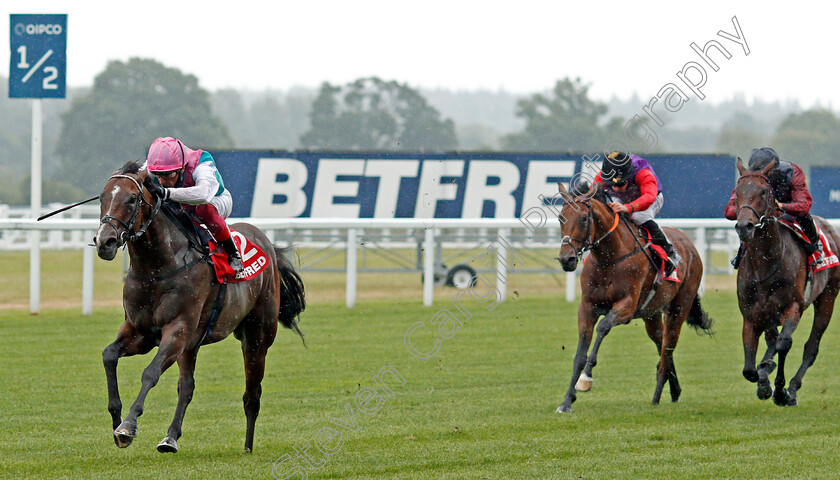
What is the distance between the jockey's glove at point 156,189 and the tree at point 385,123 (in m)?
23.7

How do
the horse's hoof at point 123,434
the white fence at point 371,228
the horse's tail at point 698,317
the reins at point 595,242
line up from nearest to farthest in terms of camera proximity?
the horse's hoof at point 123,434
the reins at point 595,242
the horse's tail at point 698,317
the white fence at point 371,228

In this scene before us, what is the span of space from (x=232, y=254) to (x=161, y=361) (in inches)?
32.4

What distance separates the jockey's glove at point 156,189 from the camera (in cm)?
462

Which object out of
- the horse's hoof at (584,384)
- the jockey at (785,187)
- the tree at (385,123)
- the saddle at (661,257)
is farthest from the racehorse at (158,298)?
the tree at (385,123)

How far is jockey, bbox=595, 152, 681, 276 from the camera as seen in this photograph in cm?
691

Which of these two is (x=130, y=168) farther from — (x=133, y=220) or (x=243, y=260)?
(x=243, y=260)

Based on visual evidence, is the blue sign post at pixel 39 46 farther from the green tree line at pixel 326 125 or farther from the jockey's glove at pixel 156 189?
the green tree line at pixel 326 125

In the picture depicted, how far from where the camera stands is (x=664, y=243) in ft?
23.8

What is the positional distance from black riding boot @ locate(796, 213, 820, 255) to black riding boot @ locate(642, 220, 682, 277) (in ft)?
2.90

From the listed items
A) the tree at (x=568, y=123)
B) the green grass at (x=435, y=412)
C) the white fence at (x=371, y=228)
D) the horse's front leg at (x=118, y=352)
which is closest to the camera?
the horse's front leg at (x=118, y=352)

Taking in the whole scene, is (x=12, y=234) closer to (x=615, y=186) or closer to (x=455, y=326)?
(x=455, y=326)

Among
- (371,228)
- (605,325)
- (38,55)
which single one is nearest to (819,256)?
(605,325)

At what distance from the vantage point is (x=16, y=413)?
20.3 feet

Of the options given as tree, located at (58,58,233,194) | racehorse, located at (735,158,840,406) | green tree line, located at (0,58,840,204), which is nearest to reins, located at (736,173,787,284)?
racehorse, located at (735,158,840,406)
